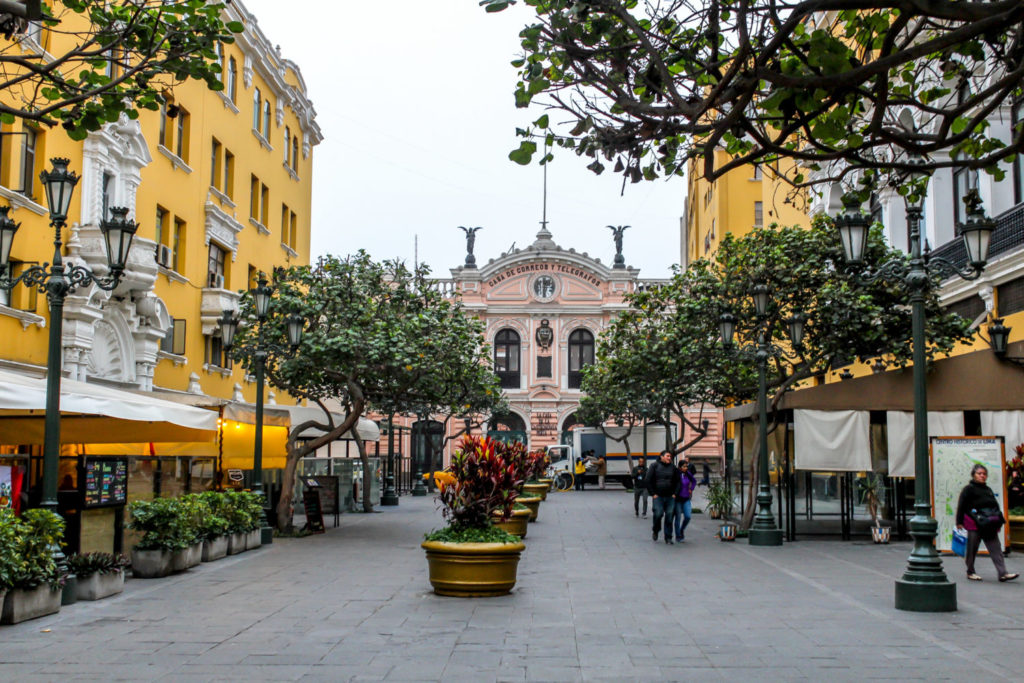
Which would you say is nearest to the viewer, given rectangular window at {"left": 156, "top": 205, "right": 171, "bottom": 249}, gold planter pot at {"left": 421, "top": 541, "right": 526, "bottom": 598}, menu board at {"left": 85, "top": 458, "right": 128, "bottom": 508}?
gold planter pot at {"left": 421, "top": 541, "right": 526, "bottom": 598}

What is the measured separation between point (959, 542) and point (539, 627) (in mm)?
7633

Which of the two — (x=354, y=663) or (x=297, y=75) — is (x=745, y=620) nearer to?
(x=354, y=663)

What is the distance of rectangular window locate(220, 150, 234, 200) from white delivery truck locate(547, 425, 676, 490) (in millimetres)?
21624

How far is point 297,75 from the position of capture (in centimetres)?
3653

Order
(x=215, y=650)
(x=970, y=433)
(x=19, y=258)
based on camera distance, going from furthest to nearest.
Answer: (x=970, y=433)
(x=19, y=258)
(x=215, y=650)

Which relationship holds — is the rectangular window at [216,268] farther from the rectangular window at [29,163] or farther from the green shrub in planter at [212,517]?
the green shrub in planter at [212,517]

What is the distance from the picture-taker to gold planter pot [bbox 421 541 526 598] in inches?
462

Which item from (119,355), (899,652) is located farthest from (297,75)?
(899,652)

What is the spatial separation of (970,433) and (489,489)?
1365 centimetres

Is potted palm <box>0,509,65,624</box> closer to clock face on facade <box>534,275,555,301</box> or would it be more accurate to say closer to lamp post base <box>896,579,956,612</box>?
lamp post base <box>896,579,956,612</box>

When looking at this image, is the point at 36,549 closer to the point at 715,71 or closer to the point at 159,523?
the point at 159,523

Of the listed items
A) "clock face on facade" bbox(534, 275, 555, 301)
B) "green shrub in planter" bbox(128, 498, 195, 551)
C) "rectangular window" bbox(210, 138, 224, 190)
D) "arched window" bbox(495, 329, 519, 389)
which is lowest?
"green shrub in planter" bbox(128, 498, 195, 551)

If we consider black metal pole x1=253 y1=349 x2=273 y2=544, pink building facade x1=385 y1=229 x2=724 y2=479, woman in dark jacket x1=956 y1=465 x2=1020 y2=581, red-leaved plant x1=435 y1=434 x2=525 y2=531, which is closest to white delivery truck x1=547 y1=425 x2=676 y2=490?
pink building facade x1=385 y1=229 x2=724 y2=479

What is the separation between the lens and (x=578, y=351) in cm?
5762
